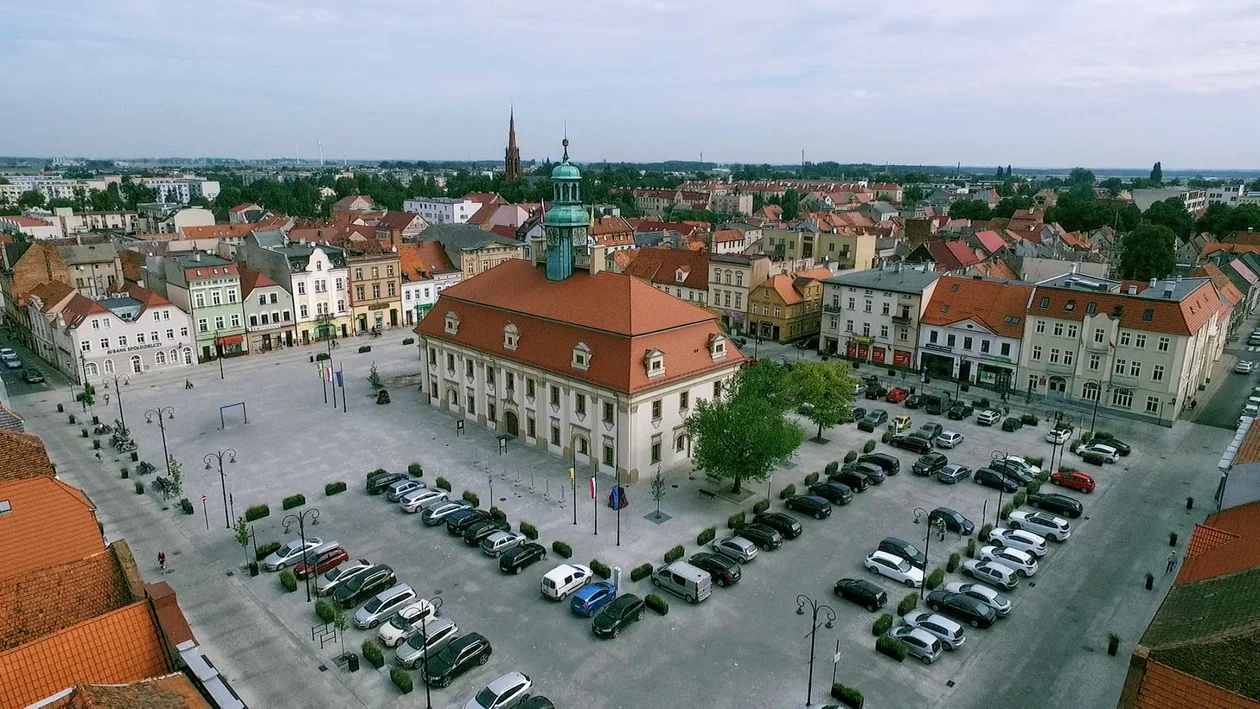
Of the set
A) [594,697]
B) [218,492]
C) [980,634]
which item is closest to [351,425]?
[218,492]

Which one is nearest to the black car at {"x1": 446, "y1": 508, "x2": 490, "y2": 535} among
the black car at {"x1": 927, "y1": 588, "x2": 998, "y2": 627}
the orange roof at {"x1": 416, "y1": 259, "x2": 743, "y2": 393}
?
the orange roof at {"x1": 416, "y1": 259, "x2": 743, "y2": 393}

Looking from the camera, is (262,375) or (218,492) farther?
(262,375)

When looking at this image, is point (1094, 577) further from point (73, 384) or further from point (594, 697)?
point (73, 384)

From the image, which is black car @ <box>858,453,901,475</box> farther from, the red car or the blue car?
the blue car

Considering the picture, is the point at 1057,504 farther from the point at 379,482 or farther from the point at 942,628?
the point at 379,482

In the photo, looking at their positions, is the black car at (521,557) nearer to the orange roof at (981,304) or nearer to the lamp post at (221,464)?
the lamp post at (221,464)

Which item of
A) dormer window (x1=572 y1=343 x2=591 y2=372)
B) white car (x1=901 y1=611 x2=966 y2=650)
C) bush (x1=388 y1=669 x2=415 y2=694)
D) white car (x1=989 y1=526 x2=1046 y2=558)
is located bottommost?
bush (x1=388 y1=669 x2=415 y2=694)

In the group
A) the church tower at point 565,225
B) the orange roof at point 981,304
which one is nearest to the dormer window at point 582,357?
the church tower at point 565,225
